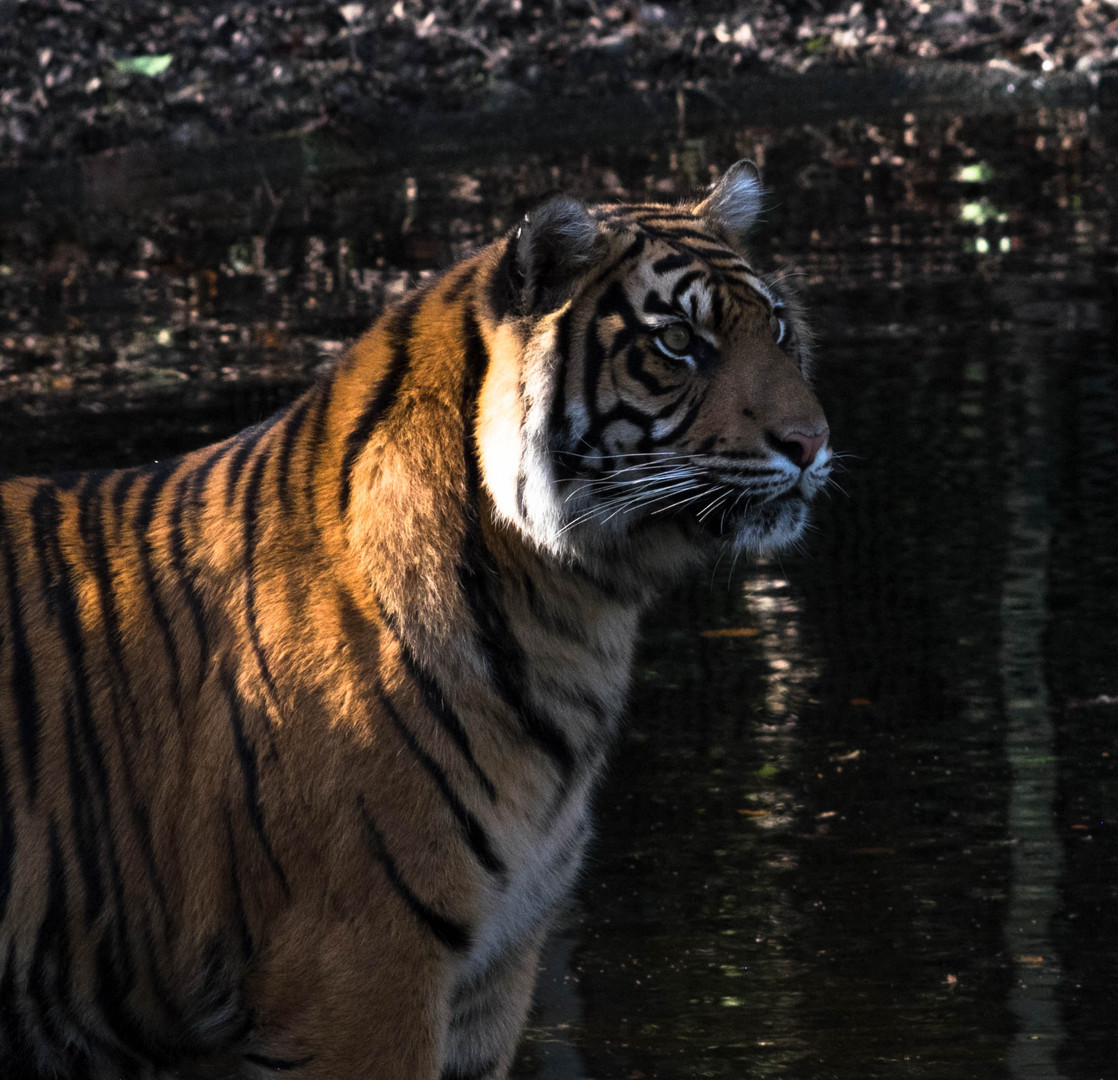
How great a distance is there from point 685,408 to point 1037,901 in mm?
1588

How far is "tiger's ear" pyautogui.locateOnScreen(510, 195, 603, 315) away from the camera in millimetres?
2773

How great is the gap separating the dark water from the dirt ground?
307 centimetres

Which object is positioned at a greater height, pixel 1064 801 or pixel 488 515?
pixel 488 515

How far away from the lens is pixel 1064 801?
4.28 meters

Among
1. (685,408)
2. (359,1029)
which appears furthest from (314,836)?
(685,408)

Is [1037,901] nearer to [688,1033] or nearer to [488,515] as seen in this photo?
[688,1033]

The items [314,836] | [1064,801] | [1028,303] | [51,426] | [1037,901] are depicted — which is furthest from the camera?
[1028,303]

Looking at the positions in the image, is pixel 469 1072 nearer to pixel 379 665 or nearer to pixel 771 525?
pixel 379 665

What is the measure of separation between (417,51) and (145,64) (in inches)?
82.7

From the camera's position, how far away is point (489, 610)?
2846 millimetres

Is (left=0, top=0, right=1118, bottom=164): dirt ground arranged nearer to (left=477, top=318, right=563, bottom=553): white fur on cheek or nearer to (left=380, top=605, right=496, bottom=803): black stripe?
(left=477, top=318, right=563, bottom=553): white fur on cheek

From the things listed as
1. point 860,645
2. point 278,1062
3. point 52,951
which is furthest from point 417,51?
point 278,1062

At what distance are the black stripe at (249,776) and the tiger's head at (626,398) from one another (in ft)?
1.58

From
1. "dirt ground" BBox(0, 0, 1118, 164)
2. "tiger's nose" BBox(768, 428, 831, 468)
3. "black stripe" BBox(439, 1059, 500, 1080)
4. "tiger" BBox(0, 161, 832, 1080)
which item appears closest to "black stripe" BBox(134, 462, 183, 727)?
"tiger" BBox(0, 161, 832, 1080)
